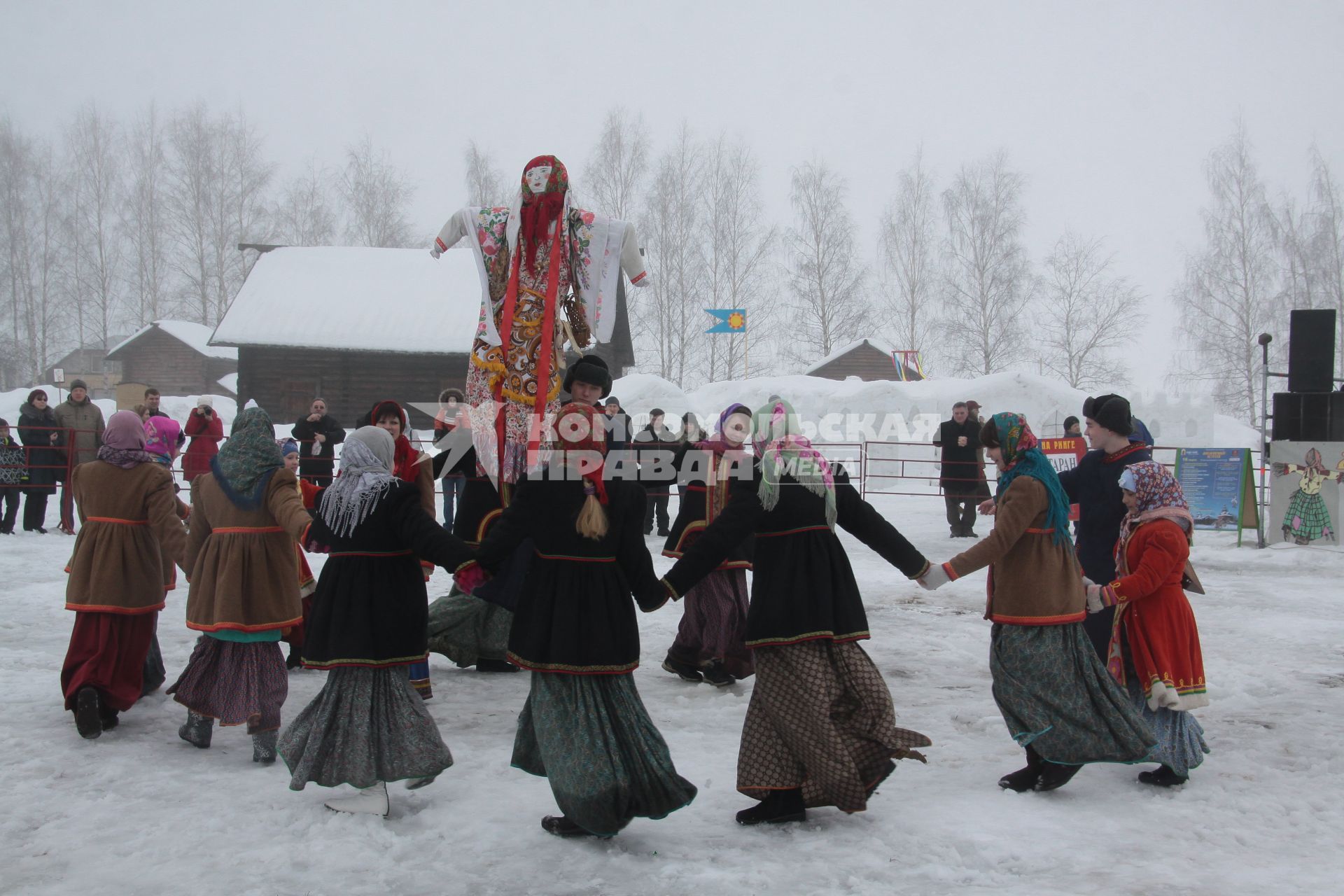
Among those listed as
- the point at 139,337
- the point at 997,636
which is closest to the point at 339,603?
the point at 997,636

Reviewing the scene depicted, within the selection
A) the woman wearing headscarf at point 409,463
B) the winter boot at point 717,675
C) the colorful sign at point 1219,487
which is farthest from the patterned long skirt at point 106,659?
the colorful sign at point 1219,487

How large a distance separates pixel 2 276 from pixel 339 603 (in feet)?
144

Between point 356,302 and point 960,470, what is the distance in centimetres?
1727

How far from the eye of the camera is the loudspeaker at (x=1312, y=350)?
1295 cm

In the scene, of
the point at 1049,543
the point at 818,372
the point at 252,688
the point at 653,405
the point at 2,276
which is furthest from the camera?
the point at 2,276

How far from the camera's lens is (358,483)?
3.86 meters

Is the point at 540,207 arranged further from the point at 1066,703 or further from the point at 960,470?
the point at 960,470

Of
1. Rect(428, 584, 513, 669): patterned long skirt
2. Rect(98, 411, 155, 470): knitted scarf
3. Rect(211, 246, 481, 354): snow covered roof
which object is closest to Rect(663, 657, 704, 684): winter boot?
Rect(428, 584, 513, 669): patterned long skirt

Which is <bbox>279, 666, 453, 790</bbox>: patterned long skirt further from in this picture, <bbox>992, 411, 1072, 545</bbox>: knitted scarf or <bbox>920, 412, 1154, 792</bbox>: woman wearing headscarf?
<bbox>992, 411, 1072, 545</bbox>: knitted scarf

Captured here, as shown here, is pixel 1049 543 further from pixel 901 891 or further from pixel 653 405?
pixel 653 405

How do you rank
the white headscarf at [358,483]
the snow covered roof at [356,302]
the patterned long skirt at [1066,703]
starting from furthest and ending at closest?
1. the snow covered roof at [356,302]
2. the patterned long skirt at [1066,703]
3. the white headscarf at [358,483]

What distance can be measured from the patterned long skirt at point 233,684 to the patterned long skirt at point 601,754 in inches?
63.7

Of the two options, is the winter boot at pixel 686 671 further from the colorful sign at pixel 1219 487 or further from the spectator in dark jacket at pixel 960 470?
the colorful sign at pixel 1219 487

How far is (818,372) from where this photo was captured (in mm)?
33719
